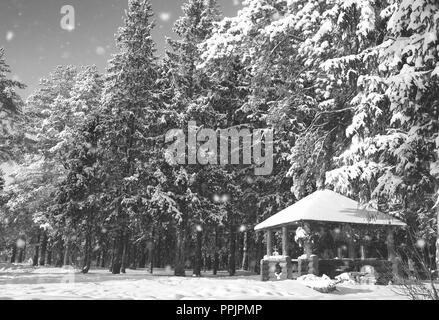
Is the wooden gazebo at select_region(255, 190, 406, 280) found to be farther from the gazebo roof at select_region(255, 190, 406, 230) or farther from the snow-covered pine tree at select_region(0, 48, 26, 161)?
the snow-covered pine tree at select_region(0, 48, 26, 161)

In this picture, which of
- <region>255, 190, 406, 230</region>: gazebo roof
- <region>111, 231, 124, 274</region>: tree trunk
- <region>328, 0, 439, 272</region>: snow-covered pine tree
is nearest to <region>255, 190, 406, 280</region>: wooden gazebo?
<region>255, 190, 406, 230</region>: gazebo roof

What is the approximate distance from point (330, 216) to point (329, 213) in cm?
31

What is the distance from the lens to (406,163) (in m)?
11.7

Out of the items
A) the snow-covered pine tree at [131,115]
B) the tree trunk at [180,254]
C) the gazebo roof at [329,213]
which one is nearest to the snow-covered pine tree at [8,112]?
the snow-covered pine tree at [131,115]

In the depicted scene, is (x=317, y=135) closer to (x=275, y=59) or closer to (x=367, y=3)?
(x=275, y=59)

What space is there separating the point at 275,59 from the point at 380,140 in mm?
7715

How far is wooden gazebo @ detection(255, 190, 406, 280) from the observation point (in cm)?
1570

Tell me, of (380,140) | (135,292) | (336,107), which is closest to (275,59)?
(336,107)

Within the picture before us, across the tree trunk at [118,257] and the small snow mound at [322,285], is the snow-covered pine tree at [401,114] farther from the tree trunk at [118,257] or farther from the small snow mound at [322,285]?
the tree trunk at [118,257]

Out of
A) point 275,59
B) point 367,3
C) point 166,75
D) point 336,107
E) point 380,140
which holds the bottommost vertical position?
point 380,140

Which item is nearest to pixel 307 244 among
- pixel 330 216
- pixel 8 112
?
pixel 330 216

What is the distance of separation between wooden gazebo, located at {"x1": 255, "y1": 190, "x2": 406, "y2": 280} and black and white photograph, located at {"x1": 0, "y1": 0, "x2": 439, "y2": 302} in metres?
0.09

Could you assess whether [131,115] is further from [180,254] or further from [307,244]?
[307,244]

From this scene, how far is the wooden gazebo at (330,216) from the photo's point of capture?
15.7 meters
